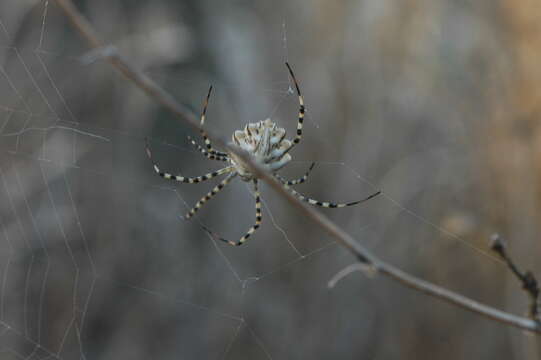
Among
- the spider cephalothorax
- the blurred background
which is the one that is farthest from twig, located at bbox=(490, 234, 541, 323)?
the blurred background

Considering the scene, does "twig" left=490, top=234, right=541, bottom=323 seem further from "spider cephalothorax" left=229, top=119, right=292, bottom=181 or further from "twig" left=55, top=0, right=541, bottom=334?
"spider cephalothorax" left=229, top=119, right=292, bottom=181

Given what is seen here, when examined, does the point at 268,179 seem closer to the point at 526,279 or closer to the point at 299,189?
the point at 526,279

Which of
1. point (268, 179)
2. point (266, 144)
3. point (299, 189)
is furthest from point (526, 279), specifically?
point (299, 189)

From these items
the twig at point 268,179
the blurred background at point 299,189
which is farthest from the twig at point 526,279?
the blurred background at point 299,189

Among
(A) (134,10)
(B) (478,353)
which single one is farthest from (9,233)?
(B) (478,353)

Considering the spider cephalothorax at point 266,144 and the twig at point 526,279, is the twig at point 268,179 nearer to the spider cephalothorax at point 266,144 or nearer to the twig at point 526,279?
the twig at point 526,279

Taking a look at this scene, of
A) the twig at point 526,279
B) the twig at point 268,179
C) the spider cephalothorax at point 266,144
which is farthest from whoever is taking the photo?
the spider cephalothorax at point 266,144
